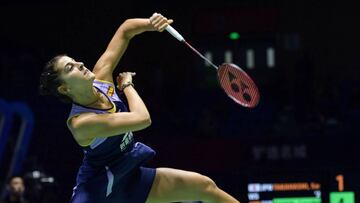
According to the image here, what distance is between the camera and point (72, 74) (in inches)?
159

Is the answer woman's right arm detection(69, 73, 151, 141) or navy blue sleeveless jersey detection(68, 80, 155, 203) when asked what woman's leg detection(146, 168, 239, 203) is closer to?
navy blue sleeveless jersey detection(68, 80, 155, 203)

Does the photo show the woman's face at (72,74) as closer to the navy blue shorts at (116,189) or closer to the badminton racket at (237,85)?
the navy blue shorts at (116,189)

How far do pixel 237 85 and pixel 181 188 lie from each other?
799 mm

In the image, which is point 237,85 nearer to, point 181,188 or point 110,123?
point 181,188

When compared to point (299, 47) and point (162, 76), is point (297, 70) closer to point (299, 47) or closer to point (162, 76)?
point (299, 47)

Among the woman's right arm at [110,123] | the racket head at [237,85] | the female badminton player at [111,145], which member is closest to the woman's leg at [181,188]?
the female badminton player at [111,145]

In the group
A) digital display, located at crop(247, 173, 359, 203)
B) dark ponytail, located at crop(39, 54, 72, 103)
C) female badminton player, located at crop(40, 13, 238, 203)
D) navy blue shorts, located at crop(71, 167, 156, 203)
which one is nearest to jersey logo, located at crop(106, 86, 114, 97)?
female badminton player, located at crop(40, 13, 238, 203)

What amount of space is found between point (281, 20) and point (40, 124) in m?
5.12

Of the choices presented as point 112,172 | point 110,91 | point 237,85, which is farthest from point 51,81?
point 237,85

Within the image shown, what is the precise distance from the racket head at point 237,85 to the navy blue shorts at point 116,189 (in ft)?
2.32

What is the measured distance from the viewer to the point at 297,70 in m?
11.3

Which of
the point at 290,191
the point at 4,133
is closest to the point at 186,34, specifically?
the point at 4,133

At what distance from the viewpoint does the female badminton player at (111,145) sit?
3992mm

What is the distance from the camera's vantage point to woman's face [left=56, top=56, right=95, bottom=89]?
404cm
